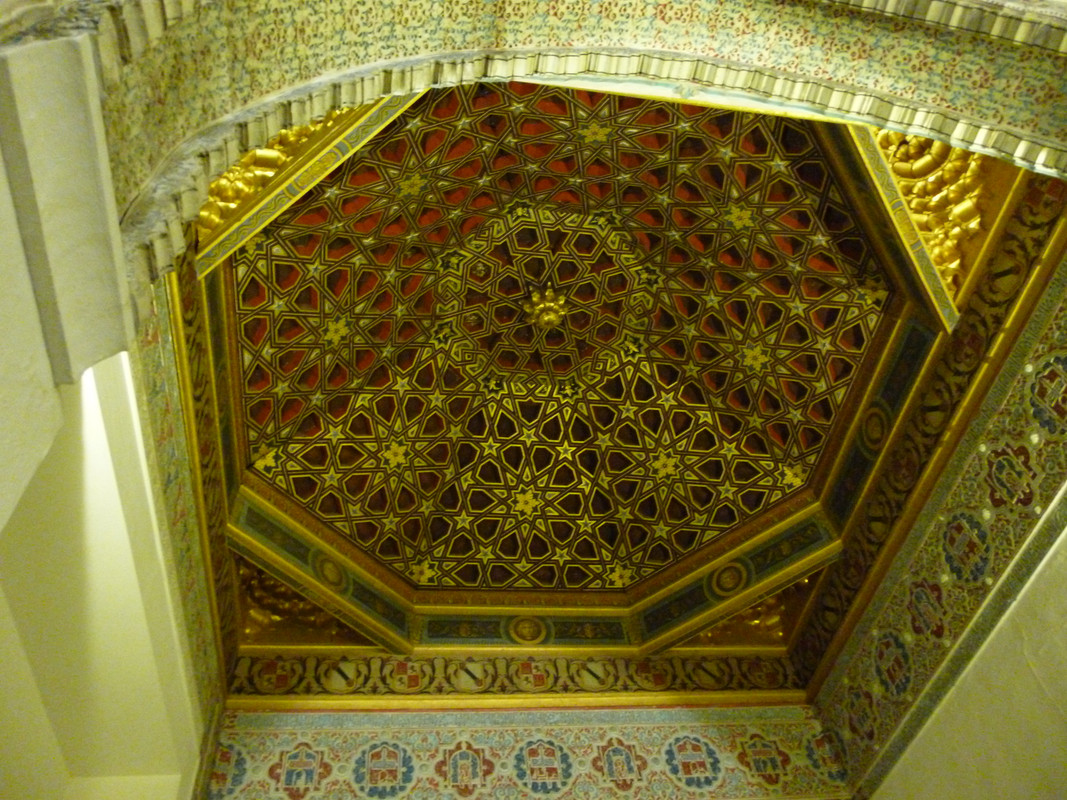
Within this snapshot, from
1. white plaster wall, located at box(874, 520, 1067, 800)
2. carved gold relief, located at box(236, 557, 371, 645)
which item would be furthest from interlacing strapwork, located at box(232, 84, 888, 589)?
white plaster wall, located at box(874, 520, 1067, 800)

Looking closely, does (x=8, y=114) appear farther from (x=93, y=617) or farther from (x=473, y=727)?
(x=473, y=727)

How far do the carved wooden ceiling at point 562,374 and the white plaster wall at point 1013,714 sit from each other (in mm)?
860

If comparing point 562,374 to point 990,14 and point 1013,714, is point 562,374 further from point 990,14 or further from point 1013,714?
point 990,14

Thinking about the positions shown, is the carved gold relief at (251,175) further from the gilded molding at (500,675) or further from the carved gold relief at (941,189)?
the gilded molding at (500,675)

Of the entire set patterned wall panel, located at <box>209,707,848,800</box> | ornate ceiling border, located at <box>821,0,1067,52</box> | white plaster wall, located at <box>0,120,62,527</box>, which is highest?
ornate ceiling border, located at <box>821,0,1067,52</box>

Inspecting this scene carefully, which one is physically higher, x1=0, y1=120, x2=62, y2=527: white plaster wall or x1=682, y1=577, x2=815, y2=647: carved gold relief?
x1=0, y1=120, x2=62, y2=527: white plaster wall

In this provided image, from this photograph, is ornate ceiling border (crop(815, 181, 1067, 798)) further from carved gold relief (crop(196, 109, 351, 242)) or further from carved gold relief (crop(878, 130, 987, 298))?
carved gold relief (crop(196, 109, 351, 242))

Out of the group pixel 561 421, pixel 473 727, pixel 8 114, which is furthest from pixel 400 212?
pixel 8 114

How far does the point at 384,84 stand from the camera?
6.56 ft

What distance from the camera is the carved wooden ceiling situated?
3617 mm

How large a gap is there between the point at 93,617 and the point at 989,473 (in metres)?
2.90

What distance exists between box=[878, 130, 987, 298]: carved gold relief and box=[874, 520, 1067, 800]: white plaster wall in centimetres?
103

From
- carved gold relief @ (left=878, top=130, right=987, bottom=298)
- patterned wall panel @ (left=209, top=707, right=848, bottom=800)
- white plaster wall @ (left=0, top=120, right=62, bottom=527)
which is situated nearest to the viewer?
white plaster wall @ (left=0, top=120, right=62, bottom=527)

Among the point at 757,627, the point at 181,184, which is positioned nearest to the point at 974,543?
the point at 757,627
